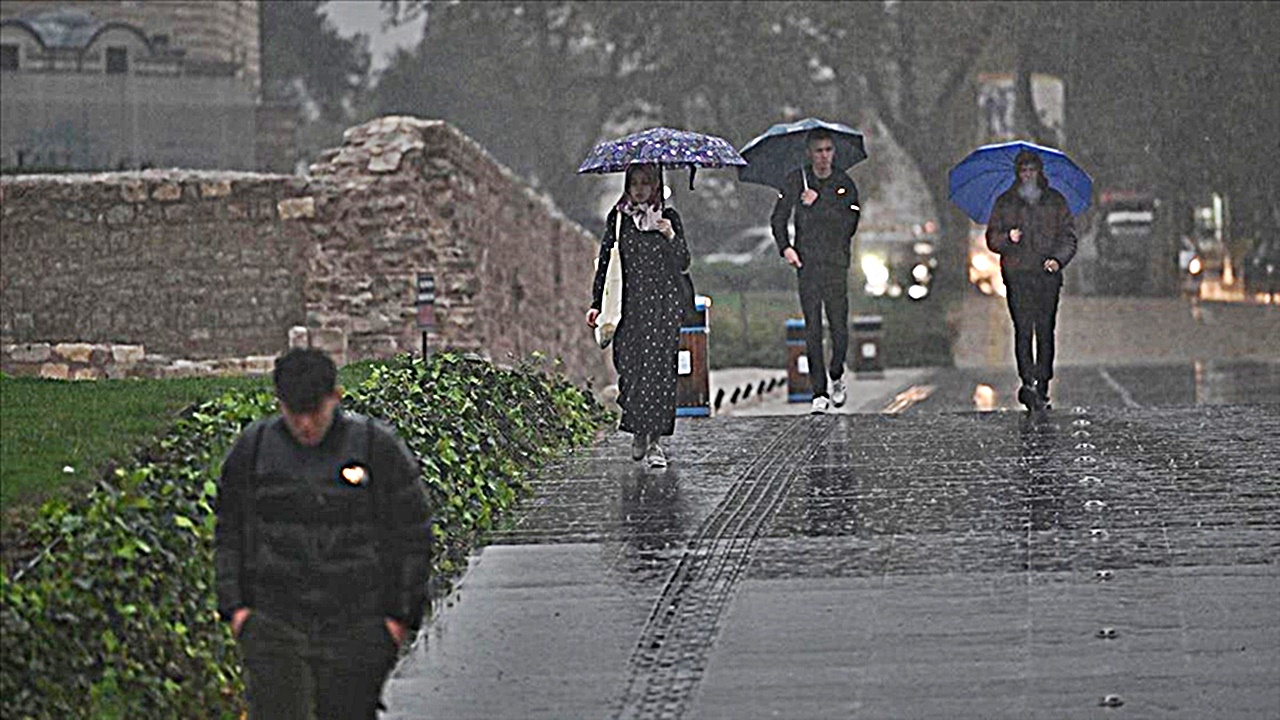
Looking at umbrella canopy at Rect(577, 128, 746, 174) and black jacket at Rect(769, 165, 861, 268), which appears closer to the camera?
umbrella canopy at Rect(577, 128, 746, 174)

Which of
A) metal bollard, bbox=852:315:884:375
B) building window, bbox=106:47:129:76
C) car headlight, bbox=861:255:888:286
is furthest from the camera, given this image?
car headlight, bbox=861:255:888:286

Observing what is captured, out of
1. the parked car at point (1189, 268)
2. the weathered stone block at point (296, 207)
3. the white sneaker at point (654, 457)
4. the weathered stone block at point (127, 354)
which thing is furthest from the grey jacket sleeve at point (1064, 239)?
the parked car at point (1189, 268)

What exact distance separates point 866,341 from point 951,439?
68.4 feet

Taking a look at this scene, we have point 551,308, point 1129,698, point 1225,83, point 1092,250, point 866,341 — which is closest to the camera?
point 1129,698

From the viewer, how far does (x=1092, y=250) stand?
213ft

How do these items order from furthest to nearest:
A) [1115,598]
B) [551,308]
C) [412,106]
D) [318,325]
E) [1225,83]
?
[412,106], [1225,83], [551,308], [318,325], [1115,598]

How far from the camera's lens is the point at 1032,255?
16.7 meters

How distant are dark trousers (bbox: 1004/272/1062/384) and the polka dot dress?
11.7ft

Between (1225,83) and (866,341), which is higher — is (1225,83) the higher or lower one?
the higher one

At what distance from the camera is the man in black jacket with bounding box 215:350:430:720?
7297mm

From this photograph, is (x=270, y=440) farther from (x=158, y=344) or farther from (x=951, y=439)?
(x=158, y=344)

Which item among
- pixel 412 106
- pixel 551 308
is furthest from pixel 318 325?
pixel 412 106

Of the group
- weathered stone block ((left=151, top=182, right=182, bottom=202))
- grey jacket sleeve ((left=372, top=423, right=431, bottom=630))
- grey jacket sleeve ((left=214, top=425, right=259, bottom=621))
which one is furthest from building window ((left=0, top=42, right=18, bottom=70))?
grey jacket sleeve ((left=372, top=423, right=431, bottom=630))

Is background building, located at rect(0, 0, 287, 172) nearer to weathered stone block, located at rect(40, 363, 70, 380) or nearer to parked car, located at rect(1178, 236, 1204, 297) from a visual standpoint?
weathered stone block, located at rect(40, 363, 70, 380)
